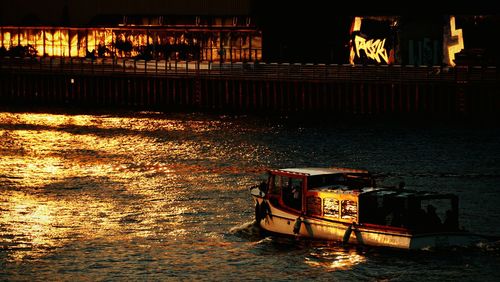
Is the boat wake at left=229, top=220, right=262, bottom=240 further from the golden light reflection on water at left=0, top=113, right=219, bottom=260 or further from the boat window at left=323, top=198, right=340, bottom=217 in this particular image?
the boat window at left=323, top=198, right=340, bottom=217

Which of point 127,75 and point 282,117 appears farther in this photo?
point 127,75

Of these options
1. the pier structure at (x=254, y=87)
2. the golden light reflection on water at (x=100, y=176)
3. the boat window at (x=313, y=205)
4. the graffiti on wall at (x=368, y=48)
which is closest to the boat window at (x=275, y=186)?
the boat window at (x=313, y=205)

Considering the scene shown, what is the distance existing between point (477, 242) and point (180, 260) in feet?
37.2

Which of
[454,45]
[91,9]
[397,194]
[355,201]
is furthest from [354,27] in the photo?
[397,194]

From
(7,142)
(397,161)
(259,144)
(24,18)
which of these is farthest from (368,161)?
(24,18)

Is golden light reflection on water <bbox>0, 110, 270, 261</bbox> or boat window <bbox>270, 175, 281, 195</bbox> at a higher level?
boat window <bbox>270, 175, 281, 195</bbox>

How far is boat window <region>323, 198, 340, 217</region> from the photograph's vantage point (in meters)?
54.5

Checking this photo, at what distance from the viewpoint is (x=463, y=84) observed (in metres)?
105

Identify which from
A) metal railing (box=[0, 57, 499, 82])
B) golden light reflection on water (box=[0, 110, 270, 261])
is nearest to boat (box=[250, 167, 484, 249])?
golden light reflection on water (box=[0, 110, 270, 261])

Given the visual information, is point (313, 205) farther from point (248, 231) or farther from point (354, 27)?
point (354, 27)

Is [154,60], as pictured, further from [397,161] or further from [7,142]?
[397,161]

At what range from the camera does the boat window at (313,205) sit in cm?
5516

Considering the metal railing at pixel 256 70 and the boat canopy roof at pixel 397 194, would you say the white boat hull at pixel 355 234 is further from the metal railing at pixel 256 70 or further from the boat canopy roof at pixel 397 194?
the metal railing at pixel 256 70

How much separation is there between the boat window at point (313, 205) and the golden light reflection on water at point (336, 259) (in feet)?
5.27
